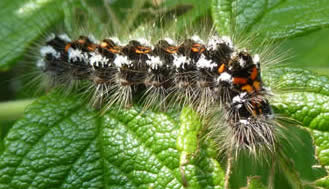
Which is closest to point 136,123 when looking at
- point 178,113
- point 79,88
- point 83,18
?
point 178,113

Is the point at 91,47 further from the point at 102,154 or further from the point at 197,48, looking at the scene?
the point at 102,154

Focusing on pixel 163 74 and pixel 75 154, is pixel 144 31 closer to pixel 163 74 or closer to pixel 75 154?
pixel 163 74

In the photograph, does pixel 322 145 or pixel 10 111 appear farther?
pixel 10 111

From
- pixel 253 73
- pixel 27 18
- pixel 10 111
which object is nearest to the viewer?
pixel 253 73

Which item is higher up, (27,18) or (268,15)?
(27,18)

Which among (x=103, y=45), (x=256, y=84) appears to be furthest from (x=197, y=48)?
(x=103, y=45)

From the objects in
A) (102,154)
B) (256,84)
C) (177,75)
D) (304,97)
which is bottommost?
(102,154)

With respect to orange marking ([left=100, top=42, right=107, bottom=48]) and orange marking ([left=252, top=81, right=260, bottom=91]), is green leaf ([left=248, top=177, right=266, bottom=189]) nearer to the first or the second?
orange marking ([left=252, top=81, right=260, bottom=91])
